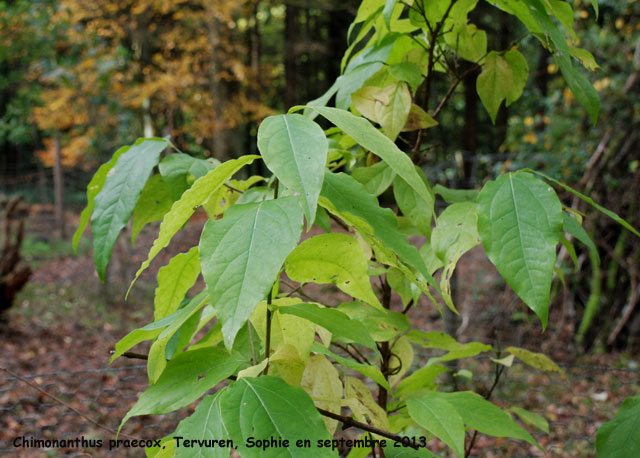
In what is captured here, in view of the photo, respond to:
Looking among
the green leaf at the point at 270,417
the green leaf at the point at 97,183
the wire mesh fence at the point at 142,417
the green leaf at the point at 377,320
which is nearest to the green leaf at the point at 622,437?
the green leaf at the point at 377,320

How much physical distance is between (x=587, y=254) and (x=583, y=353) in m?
0.77

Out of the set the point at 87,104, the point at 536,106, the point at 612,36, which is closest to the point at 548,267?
the point at 612,36

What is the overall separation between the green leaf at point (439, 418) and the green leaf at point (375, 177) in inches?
11.2

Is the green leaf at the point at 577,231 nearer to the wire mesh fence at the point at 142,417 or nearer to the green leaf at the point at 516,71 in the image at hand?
the green leaf at the point at 516,71

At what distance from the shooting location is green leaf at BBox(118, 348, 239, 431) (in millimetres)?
504

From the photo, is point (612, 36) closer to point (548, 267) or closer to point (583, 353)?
point (583, 353)

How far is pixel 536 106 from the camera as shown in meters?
6.31

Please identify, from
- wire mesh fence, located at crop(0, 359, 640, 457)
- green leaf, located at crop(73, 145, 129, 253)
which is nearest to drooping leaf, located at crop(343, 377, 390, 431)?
green leaf, located at crop(73, 145, 129, 253)

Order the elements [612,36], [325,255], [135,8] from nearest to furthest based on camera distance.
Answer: [325,255]
[612,36]
[135,8]

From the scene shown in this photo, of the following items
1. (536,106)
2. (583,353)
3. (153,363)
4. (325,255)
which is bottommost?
(583,353)

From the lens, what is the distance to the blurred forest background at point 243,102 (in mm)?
3719

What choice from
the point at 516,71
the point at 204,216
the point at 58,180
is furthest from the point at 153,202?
the point at 58,180

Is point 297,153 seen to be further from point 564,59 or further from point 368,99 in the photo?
point 564,59

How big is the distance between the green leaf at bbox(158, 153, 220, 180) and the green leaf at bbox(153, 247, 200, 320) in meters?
0.12
